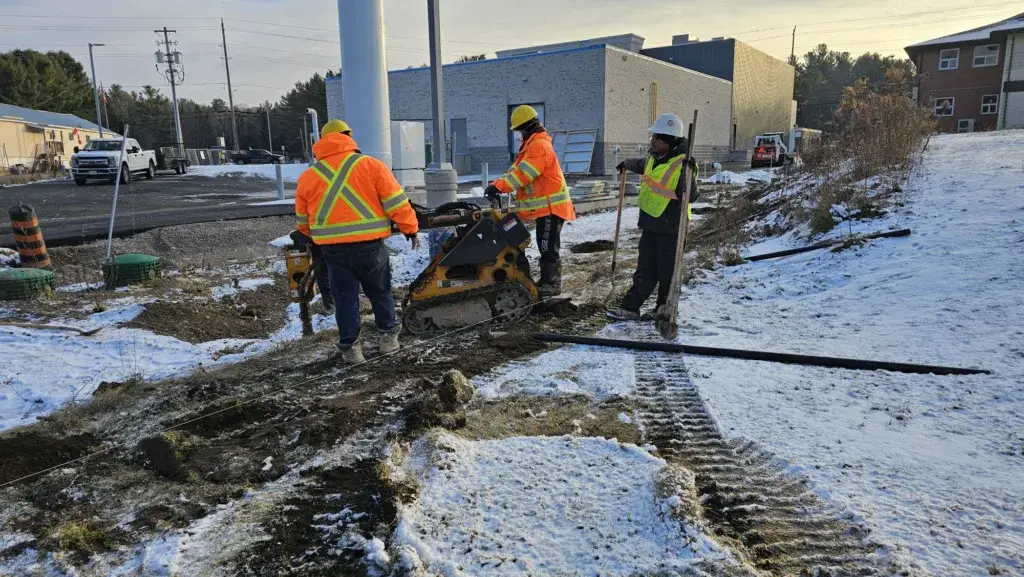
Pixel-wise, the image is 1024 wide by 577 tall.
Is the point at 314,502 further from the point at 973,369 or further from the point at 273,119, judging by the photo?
the point at 273,119

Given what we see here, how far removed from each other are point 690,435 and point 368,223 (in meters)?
2.86

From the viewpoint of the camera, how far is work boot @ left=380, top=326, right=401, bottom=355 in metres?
5.32

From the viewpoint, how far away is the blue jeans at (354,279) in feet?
16.4

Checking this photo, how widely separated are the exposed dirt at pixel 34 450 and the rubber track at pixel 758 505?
136 inches

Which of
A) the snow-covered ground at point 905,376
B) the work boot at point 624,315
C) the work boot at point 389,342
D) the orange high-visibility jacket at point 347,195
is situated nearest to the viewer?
the snow-covered ground at point 905,376

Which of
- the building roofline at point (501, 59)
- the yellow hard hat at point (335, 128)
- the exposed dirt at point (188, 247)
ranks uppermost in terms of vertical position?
the building roofline at point (501, 59)

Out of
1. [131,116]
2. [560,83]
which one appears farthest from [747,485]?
[131,116]

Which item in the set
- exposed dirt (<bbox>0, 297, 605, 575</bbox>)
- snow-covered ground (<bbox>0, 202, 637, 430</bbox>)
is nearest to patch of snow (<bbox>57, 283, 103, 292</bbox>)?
snow-covered ground (<bbox>0, 202, 637, 430</bbox>)

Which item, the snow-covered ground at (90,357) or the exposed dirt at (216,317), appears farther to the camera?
the exposed dirt at (216,317)

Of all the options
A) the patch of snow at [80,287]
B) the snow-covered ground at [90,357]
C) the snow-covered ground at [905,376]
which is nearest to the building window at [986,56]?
the snow-covered ground at [905,376]

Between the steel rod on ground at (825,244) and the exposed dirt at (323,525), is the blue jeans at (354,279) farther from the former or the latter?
the steel rod on ground at (825,244)

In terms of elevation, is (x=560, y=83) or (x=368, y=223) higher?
(x=560, y=83)

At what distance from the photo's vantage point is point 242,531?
2871 millimetres

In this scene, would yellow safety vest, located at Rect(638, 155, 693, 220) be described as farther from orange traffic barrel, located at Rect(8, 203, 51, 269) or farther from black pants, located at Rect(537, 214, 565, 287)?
orange traffic barrel, located at Rect(8, 203, 51, 269)
